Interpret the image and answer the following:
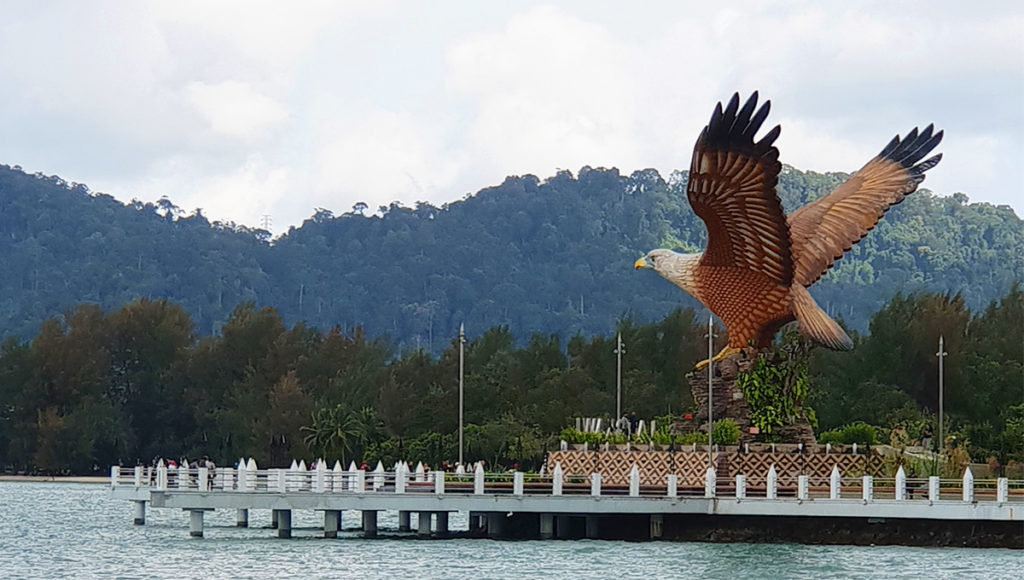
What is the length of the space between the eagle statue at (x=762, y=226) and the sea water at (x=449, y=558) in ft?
20.4

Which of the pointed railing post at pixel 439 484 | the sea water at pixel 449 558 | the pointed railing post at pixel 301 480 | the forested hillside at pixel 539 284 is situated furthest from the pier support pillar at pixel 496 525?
the forested hillside at pixel 539 284

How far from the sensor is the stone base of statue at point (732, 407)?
47.0 m

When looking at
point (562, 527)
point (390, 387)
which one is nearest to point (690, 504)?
point (562, 527)

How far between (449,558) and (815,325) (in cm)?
1067

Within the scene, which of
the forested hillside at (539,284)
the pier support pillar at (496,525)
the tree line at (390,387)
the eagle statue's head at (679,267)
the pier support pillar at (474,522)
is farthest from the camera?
the forested hillside at (539,284)

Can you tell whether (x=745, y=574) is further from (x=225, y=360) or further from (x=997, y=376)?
(x=225, y=360)

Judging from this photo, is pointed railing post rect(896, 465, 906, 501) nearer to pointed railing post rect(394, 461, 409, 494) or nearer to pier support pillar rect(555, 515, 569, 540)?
pier support pillar rect(555, 515, 569, 540)

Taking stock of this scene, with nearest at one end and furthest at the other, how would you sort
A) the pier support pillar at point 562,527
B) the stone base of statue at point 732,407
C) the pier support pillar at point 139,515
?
the stone base of statue at point 732,407 < the pier support pillar at point 562,527 < the pier support pillar at point 139,515

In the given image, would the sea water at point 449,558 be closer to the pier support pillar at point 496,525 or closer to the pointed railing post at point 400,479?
the pier support pillar at point 496,525

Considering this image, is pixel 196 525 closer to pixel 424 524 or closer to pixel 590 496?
pixel 424 524

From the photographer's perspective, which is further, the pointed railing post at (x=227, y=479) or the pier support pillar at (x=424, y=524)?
the pier support pillar at (x=424, y=524)

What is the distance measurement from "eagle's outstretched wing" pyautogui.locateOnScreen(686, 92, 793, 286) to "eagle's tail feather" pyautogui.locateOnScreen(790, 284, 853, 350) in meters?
0.58

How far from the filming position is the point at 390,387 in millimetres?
97938

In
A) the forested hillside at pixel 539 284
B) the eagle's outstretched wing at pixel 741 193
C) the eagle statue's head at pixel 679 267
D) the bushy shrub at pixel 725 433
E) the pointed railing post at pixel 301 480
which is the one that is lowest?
the pointed railing post at pixel 301 480
